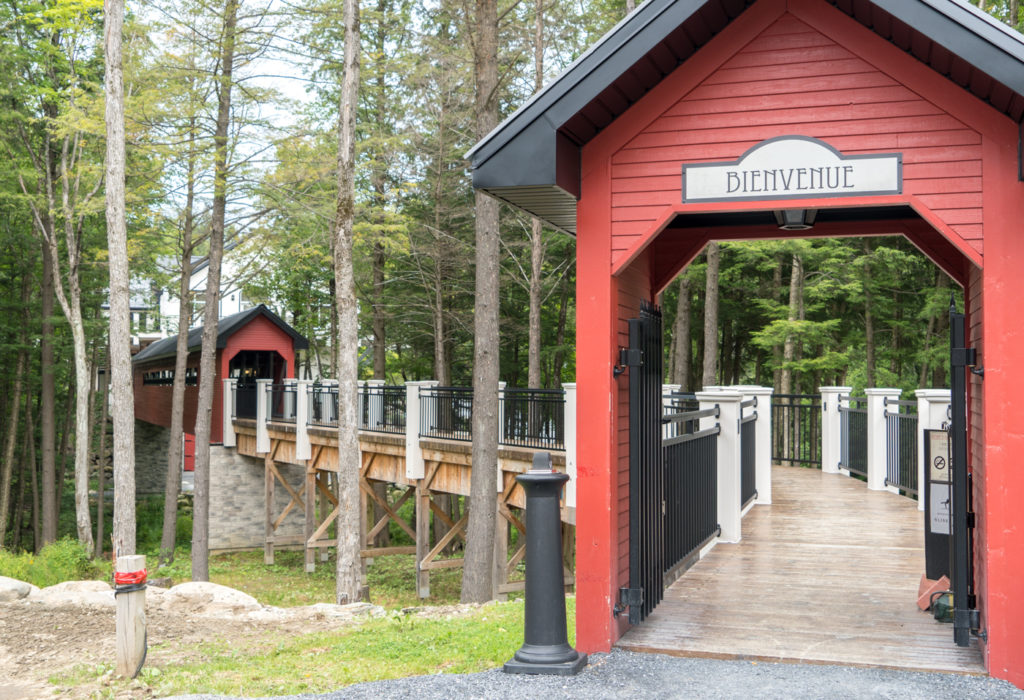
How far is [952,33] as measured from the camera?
5.10 m

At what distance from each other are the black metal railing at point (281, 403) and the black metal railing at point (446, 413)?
771 centimetres

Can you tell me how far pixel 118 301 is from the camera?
15.8 meters

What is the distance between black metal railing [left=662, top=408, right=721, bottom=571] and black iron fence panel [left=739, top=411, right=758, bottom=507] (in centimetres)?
158

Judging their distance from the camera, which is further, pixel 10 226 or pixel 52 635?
pixel 10 226

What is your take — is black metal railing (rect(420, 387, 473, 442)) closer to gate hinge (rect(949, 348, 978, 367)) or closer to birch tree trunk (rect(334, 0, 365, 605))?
birch tree trunk (rect(334, 0, 365, 605))

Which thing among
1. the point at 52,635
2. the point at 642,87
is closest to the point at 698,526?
the point at 642,87

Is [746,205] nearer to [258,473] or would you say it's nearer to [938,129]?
[938,129]

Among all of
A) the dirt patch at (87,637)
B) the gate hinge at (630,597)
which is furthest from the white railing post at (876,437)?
the gate hinge at (630,597)

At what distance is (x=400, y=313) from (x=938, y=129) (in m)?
22.8

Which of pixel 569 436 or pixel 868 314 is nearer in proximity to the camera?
pixel 569 436

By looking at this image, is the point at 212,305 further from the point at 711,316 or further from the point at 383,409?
the point at 711,316

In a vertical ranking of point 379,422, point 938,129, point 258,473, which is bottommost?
point 258,473

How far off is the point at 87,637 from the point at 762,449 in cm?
866

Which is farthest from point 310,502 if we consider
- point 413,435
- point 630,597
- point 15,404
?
point 630,597
